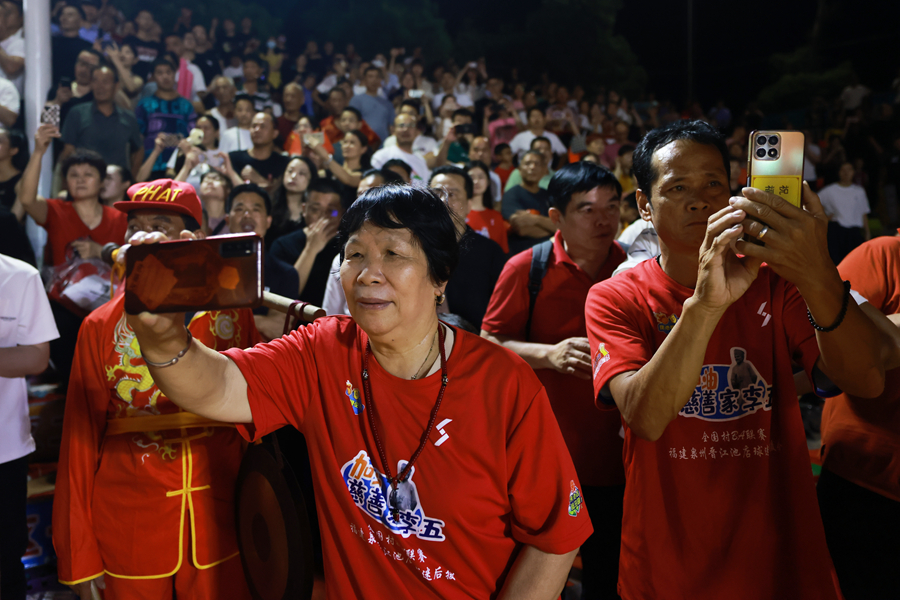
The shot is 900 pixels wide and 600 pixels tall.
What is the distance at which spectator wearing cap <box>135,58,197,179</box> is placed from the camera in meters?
6.54

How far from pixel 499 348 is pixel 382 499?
41 cm

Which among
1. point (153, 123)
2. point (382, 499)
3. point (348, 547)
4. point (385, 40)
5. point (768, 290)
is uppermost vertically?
point (385, 40)

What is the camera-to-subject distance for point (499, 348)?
4.85 ft

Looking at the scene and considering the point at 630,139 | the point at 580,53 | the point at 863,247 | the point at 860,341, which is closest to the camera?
the point at 860,341

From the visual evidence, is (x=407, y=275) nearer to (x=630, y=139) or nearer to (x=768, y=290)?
(x=768, y=290)

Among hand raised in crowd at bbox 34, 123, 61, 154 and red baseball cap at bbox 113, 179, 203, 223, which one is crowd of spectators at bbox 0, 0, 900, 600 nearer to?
hand raised in crowd at bbox 34, 123, 61, 154

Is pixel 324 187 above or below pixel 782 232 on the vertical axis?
above

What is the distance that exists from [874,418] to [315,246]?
119 inches

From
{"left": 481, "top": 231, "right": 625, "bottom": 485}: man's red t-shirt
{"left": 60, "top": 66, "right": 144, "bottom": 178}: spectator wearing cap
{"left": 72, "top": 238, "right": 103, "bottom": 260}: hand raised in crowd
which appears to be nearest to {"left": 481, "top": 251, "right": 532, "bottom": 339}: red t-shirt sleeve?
{"left": 481, "top": 231, "right": 625, "bottom": 485}: man's red t-shirt

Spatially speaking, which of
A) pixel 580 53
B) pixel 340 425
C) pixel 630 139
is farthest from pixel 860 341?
pixel 580 53

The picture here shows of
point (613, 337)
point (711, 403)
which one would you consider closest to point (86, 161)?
point (613, 337)

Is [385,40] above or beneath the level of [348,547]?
above

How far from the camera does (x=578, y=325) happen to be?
8.71 feet

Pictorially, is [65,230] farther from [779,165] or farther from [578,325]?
[779,165]
